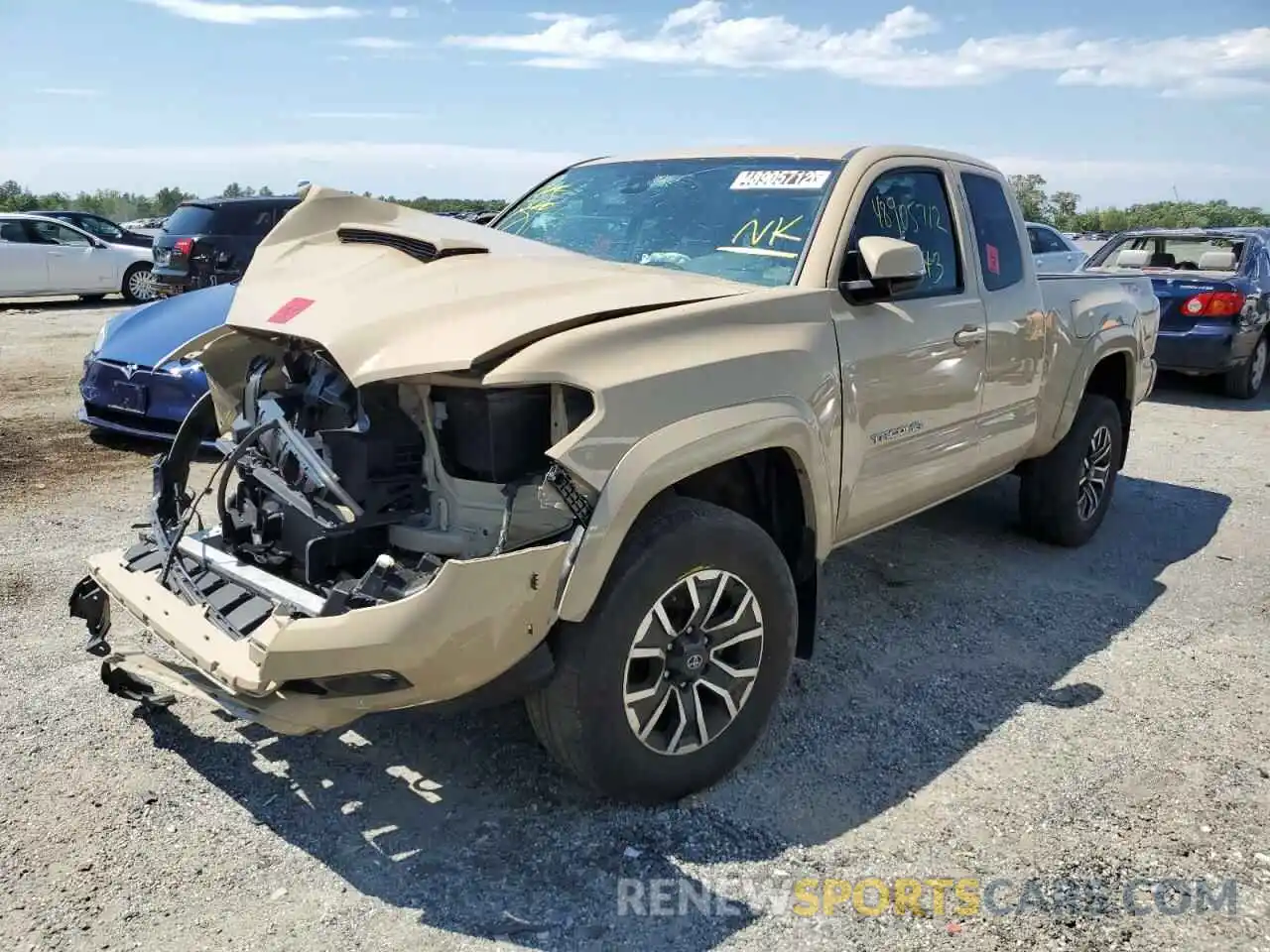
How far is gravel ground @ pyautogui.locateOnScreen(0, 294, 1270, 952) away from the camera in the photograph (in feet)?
9.07

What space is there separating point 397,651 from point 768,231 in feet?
6.98

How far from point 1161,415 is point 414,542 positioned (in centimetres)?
875

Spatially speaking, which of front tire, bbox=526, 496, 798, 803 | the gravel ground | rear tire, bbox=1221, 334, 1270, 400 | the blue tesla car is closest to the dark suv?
the blue tesla car

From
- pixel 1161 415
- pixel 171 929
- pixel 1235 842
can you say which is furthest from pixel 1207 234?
pixel 171 929

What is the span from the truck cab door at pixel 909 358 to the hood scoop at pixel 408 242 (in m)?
1.27

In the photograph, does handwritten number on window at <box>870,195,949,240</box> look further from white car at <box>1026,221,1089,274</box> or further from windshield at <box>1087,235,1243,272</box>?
white car at <box>1026,221,1089,274</box>

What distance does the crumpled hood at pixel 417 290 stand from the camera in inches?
114

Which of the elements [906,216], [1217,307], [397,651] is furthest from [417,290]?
[1217,307]

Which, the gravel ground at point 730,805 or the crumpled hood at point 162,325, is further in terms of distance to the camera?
the crumpled hood at point 162,325

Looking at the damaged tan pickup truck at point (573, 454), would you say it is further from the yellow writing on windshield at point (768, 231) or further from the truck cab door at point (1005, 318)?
the truck cab door at point (1005, 318)

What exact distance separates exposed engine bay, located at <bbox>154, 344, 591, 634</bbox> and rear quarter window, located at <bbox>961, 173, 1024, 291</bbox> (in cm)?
257

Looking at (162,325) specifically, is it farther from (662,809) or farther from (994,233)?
(662,809)

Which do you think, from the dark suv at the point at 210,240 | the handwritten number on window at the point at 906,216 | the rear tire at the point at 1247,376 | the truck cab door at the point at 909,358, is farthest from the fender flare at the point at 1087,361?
the dark suv at the point at 210,240

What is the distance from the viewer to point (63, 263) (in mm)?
17016
